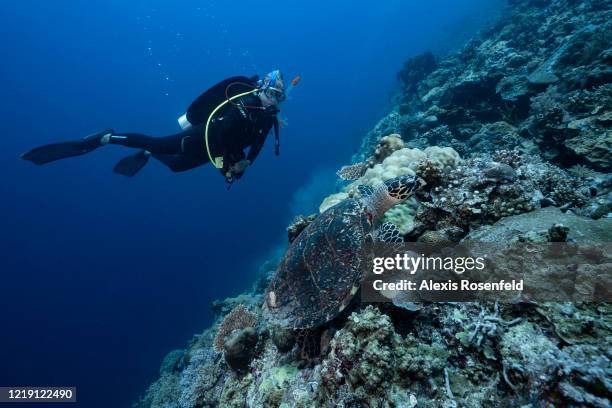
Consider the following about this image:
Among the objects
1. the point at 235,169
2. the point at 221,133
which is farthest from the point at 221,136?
the point at 235,169

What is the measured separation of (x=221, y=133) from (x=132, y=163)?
11.9ft

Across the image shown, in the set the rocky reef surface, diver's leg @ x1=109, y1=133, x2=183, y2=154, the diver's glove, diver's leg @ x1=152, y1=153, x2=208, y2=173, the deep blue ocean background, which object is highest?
the deep blue ocean background

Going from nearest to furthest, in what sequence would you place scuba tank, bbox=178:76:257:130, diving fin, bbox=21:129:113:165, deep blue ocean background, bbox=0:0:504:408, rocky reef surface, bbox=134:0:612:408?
rocky reef surface, bbox=134:0:612:408 → scuba tank, bbox=178:76:257:130 → diving fin, bbox=21:129:113:165 → deep blue ocean background, bbox=0:0:504:408

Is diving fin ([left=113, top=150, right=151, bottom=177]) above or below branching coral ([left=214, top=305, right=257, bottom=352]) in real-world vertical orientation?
above

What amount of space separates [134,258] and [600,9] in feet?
250

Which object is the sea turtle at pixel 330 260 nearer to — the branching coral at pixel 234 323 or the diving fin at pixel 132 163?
the branching coral at pixel 234 323

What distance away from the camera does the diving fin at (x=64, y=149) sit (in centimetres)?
724

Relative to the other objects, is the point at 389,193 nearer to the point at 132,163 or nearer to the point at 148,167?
the point at 132,163

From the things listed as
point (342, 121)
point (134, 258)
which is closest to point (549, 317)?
point (134, 258)

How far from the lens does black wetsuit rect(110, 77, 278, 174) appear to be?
6336mm

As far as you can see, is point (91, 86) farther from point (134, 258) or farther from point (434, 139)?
point (434, 139)

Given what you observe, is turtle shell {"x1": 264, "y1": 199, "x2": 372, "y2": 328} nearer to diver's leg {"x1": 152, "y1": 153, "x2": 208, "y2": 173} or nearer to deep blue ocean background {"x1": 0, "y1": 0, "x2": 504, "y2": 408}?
diver's leg {"x1": 152, "y1": 153, "x2": 208, "y2": 173}

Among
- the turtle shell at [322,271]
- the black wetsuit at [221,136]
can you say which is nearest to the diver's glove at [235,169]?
the black wetsuit at [221,136]

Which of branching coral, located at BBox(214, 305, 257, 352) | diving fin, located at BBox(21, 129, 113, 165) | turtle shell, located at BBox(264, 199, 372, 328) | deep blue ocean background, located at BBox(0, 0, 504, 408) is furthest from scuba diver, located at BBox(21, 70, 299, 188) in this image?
deep blue ocean background, located at BBox(0, 0, 504, 408)
